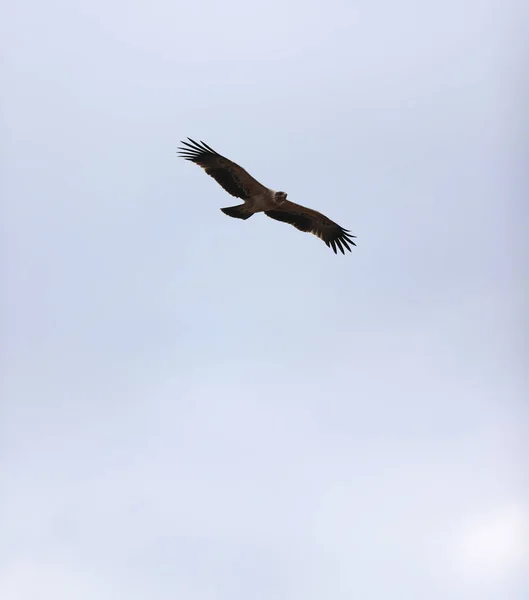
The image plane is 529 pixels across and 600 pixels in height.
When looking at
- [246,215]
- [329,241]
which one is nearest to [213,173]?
[246,215]

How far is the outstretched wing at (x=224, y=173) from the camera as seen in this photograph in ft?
97.7

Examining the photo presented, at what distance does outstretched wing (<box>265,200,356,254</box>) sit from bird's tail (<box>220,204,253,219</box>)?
1586 millimetres

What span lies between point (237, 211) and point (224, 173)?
1324mm

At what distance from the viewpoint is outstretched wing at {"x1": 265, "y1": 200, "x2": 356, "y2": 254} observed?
106ft

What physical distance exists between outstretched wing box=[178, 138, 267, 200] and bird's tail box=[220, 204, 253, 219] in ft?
1.23

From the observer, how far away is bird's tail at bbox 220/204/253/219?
30359 millimetres

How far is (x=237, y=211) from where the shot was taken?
30562 millimetres

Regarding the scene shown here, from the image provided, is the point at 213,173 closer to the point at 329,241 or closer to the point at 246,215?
the point at 246,215

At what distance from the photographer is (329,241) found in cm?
3316

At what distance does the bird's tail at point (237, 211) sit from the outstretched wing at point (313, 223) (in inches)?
62.5

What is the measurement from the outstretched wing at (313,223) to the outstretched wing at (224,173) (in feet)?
6.91

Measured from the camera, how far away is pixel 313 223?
108 ft

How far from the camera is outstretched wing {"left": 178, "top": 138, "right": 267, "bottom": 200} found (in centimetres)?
2977

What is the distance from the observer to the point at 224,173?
2998 cm
